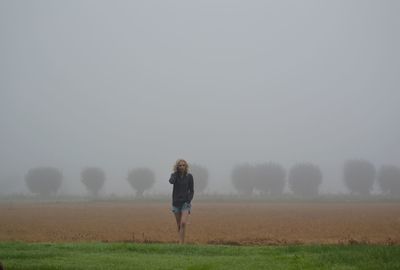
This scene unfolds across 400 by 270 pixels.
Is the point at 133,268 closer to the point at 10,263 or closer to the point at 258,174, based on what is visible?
the point at 10,263

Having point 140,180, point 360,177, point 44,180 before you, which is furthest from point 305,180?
point 44,180

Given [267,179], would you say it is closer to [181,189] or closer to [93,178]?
[93,178]

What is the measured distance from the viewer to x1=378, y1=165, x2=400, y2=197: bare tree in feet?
495

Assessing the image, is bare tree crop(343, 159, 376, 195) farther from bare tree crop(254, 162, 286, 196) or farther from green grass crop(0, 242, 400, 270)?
green grass crop(0, 242, 400, 270)

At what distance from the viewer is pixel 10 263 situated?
1212 centimetres

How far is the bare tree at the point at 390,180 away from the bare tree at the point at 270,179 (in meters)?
31.4

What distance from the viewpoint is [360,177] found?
151875mm

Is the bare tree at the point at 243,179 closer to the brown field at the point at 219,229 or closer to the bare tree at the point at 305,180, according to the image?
the bare tree at the point at 305,180

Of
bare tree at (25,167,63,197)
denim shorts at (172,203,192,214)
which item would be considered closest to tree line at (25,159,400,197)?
bare tree at (25,167,63,197)

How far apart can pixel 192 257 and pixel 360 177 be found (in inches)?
5843

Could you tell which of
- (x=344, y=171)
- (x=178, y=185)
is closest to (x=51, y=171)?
(x=344, y=171)

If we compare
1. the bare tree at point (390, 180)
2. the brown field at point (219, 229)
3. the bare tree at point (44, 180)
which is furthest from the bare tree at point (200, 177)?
the brown field at point (219, 229)

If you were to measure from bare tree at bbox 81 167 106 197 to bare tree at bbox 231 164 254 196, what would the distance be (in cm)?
4653

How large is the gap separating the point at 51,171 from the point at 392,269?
484 feet
